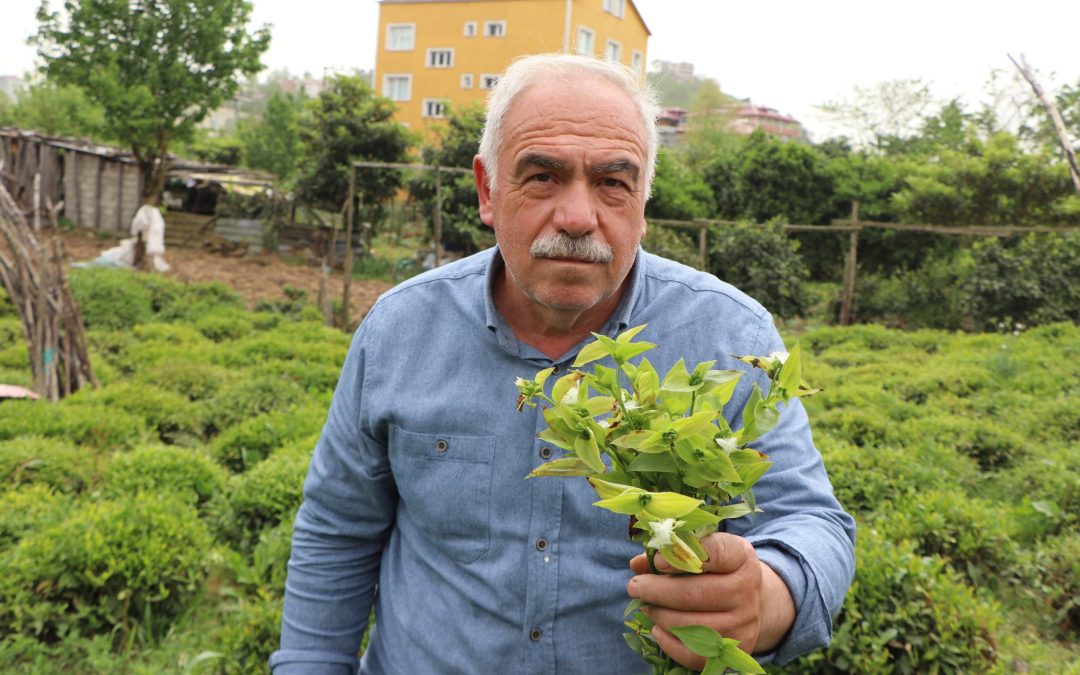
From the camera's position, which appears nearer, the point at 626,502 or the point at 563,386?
the point at 626,502

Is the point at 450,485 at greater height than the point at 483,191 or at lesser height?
lesser

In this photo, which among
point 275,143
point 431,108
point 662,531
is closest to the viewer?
point 662,531

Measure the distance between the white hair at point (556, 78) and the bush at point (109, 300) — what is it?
9.37m

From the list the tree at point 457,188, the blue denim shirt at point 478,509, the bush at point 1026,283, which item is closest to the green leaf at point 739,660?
the blue denim shirt at point 478,509

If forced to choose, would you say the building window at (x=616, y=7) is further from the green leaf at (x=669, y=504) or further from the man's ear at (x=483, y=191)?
the green leaf at (x=669, y=504)

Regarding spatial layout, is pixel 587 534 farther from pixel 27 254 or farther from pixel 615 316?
pixel 27 254

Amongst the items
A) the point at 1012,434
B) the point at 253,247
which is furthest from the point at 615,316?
the point at 253,247

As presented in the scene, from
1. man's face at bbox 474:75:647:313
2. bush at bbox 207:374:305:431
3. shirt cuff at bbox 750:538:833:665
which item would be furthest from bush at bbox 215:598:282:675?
bush at bbox 207:374:305:431

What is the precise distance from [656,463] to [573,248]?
0.64 metres

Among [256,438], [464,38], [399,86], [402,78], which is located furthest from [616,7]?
[256,438]

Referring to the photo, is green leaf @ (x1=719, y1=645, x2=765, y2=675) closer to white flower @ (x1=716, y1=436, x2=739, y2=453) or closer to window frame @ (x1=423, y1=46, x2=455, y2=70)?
white flower @ (x1=716, y1=436, x2=739, y2=453)

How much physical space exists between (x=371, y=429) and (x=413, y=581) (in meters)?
0.36

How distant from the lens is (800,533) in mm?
1453

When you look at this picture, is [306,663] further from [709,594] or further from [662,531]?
[662,531]
